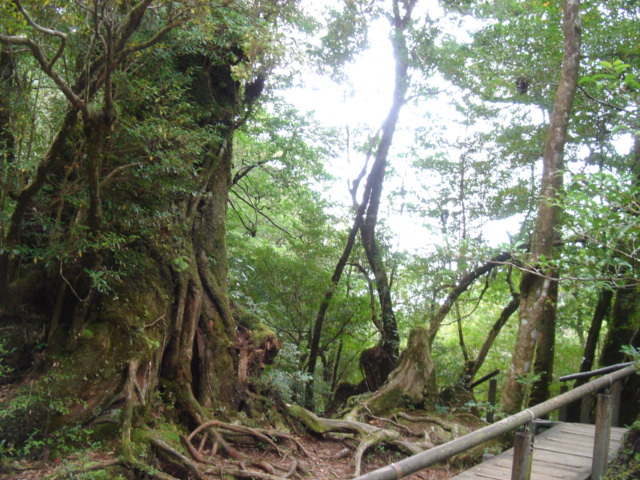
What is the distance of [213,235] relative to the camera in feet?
27.2

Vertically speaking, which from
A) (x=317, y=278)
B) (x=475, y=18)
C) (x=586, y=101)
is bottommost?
(x=317, y=278)

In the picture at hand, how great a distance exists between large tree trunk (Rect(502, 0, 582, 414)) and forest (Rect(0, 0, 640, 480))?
0.03 metres

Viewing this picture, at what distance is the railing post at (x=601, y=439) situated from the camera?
4.14 meters

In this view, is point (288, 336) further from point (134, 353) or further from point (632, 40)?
point (632, 40)

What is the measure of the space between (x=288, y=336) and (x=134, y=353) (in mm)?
8809

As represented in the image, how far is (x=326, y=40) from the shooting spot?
1205cm

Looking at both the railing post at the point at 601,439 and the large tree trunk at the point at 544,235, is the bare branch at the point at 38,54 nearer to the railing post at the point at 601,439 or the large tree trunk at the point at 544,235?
the railing post at the point at 601,439

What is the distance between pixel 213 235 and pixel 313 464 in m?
3.85

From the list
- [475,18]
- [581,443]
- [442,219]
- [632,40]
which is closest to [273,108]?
[475,18]

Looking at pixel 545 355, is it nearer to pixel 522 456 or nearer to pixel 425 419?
pixel 425 419

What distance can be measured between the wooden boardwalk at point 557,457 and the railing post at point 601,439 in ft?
0.28

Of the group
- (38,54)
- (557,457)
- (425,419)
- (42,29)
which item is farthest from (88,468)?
(425,419)

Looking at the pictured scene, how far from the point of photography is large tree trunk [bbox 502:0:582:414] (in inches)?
261

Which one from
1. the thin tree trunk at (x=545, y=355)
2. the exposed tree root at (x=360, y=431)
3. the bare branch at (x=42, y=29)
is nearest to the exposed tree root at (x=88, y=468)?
the bare branch at (x=42, y=29)
